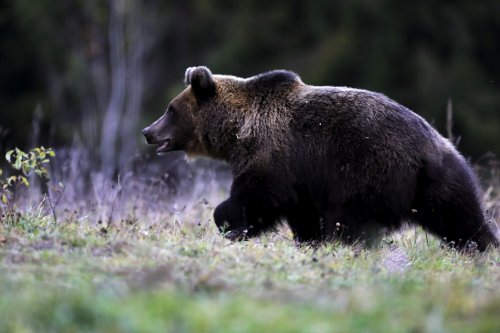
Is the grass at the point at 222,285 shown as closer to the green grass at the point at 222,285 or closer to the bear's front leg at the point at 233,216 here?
the green grass at the point at 222,285

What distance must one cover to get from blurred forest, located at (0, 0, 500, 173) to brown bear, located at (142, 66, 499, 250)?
826 inches

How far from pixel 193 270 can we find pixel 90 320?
4.60ft

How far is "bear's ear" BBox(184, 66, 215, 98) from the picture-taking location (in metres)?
9.63

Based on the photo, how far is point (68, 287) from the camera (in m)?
5.80

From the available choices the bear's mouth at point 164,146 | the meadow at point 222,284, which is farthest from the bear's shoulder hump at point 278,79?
the meadow at point 222,284

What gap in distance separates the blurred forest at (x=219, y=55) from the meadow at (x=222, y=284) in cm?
2264

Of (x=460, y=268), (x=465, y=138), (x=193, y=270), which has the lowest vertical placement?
(x=465, y=138)

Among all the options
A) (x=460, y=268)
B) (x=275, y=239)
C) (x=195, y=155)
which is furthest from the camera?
(x=195, y=155)

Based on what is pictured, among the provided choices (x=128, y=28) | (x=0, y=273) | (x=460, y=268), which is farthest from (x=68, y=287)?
(x=128, y=28)

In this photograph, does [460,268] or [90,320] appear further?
[460,268]

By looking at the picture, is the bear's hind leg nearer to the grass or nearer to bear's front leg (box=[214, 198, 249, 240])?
the grass

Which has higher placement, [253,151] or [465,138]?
[253,151]

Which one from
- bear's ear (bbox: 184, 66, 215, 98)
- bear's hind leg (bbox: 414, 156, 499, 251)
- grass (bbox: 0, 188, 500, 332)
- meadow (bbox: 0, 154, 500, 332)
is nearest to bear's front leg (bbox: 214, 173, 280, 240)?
meadow (bbox: 0, 154, 500, 332)

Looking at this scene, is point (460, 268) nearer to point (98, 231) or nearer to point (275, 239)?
point (275, 239)
